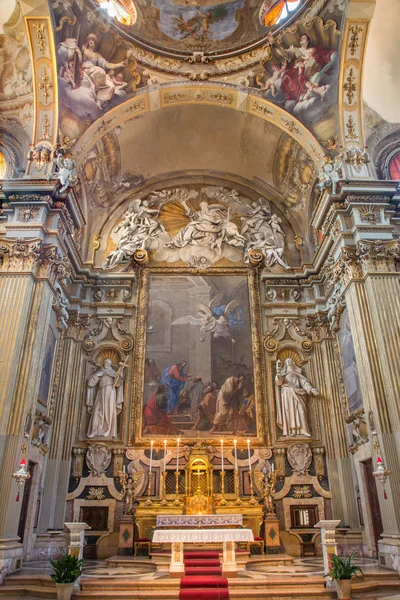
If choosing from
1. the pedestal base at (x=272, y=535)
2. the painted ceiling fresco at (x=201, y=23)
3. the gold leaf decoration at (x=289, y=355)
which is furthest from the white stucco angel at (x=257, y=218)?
the pedestal base at (x=272, y=535)

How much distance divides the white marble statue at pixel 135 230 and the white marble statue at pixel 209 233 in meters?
0.85

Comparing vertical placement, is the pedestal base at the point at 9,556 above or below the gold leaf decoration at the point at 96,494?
below

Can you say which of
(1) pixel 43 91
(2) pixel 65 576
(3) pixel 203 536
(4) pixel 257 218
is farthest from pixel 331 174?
(2) pixel 65 576

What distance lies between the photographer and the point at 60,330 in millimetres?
14008

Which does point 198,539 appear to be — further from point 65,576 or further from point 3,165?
point 3,165

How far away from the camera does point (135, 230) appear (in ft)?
56.9

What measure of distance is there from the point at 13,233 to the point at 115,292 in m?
4.78

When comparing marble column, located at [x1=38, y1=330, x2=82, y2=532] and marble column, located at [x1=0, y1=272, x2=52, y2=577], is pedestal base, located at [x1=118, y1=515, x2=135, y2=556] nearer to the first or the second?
marble column, located at [x1=38, y1=330, x2=82, y2=532]

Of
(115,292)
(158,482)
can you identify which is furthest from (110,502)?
(115,292)

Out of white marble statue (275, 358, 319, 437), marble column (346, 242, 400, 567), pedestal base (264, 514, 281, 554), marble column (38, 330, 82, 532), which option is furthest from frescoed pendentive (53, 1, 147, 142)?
pedestal base (264, 514, 281, 554)

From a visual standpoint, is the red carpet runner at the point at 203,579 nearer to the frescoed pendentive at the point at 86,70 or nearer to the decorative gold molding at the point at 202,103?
the decorative gold molding at the point at 202,103

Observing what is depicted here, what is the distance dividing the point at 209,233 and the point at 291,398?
650 cm

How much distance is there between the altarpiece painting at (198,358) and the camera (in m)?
14.6

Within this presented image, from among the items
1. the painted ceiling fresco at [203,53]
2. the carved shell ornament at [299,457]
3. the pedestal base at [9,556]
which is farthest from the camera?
the carved shell ornament at [299,457]
